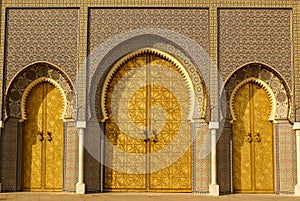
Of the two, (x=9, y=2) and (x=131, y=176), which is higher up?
(x=9, y=2)

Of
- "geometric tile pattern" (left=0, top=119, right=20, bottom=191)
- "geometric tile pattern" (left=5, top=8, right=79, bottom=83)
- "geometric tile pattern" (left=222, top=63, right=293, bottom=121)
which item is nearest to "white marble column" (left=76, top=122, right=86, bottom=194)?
"geometric tile pattern" (left=5, top=8, right=79, bottom=83)

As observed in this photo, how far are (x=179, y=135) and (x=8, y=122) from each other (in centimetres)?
308

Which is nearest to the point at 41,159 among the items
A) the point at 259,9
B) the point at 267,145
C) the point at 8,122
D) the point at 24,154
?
the point at 24,154

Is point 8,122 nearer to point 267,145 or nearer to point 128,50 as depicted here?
point 128,50

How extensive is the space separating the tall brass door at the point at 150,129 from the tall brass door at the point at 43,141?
0.91 m

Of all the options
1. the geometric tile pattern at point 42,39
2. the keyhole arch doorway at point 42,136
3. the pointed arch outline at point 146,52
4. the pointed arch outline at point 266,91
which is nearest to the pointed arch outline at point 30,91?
the keyhole arch doorway at point 42,136

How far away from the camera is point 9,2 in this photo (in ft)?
29.2

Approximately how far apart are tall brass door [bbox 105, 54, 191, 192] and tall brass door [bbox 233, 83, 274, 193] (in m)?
0.90

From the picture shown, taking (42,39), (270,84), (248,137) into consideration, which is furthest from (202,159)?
(42,39)

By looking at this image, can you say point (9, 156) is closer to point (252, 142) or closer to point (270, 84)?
point (252, 142)

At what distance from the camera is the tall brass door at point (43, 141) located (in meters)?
8.80

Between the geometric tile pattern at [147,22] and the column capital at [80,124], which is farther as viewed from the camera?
the geometric tile pattern at [147,22]

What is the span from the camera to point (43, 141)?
8867mm

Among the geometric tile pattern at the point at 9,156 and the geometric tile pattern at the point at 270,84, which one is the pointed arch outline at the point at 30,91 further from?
the geometric tile pattern at the point at 270,84
